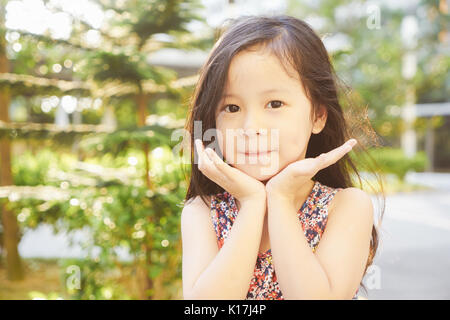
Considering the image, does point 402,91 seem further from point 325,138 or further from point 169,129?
point 325,138

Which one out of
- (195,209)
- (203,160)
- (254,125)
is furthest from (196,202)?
(254,125)

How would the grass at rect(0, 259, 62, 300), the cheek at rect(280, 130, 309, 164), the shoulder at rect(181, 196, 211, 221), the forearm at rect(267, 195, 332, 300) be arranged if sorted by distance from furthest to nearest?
the grass at rect(0, 259, 62, 300) → the shoulder at rect(181, 196, 211, 221) → the cheek at rect(280, 130, 309, 164) → the forearm at rect(267, 195, 332, 300)

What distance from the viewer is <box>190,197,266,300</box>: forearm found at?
2.80 ft

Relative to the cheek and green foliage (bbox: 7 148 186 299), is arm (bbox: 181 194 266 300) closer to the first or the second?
the cheek

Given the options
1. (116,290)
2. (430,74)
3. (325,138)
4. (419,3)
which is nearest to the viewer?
(325,138)

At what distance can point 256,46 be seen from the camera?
97cm

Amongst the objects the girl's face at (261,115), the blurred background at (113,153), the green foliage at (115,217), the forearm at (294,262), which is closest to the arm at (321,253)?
the forearm at (294,262)

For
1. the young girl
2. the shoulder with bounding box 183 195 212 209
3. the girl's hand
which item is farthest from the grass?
the girl's hand

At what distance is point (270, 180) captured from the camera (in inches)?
35.2

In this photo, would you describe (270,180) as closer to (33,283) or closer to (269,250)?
(269,250)

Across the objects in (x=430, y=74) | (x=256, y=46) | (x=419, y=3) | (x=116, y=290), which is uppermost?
(x=419, y=3)

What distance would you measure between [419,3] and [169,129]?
50.2 feet

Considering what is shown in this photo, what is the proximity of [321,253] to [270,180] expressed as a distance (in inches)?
8.2
